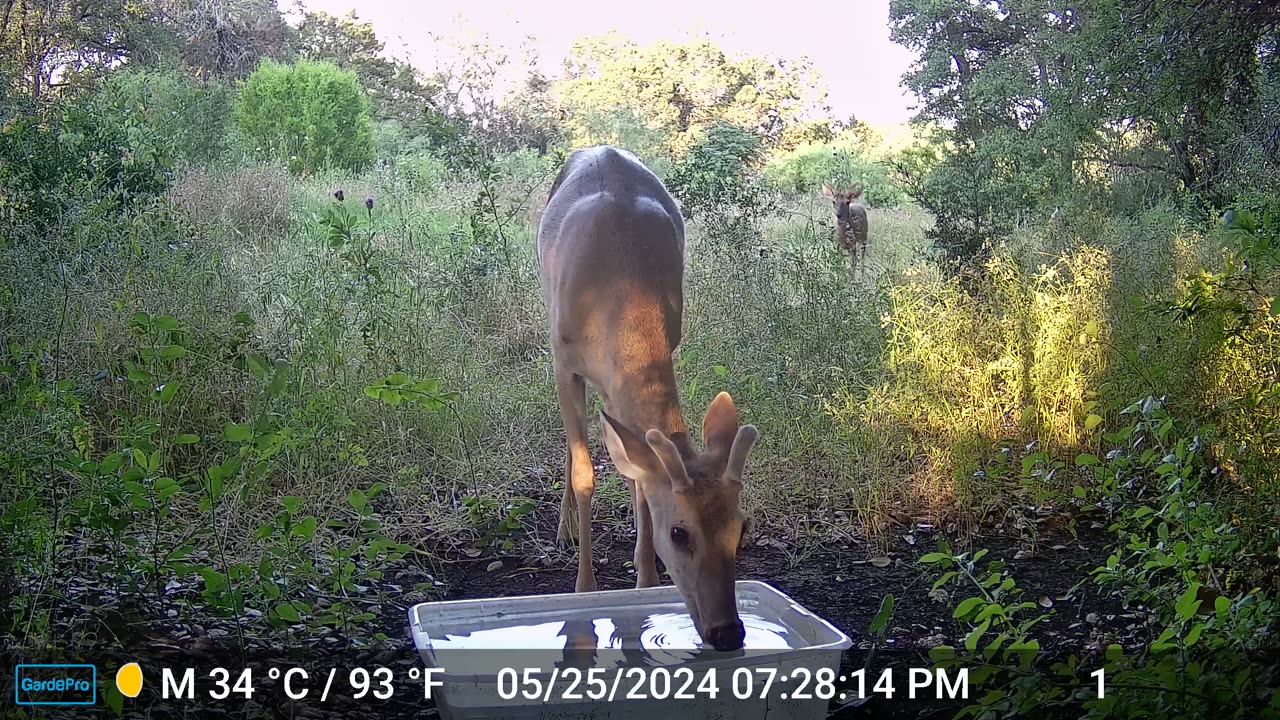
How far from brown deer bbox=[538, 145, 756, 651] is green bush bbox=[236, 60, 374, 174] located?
1371cm

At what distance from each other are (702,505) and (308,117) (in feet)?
57.9

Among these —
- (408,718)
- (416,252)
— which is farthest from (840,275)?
(408,718)

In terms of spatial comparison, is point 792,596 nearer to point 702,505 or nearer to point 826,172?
point 702,505

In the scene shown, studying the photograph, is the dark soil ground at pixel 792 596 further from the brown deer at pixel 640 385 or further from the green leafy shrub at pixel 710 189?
the green leafy shrub at pixel 710 189

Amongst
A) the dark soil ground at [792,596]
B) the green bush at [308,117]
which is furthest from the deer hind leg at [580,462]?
the green bush at [308,117]

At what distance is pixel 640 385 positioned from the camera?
4242mm

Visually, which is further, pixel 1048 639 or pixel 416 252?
pixel 416 252

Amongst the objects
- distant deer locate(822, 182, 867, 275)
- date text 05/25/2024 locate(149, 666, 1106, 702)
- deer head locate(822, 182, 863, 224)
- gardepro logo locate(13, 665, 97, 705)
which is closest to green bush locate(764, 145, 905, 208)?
deer head locate(822, 182, 863, 224)

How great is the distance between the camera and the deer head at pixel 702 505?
3.31 meters

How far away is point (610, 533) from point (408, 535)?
3.39 feet

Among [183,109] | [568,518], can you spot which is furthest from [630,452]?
[183,109]

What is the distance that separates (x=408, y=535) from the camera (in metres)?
5.59

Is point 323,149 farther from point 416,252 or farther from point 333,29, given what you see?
point 333,29

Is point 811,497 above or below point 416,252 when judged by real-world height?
below
